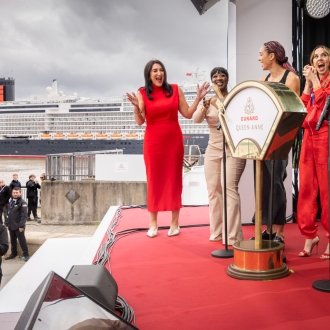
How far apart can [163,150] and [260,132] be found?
4.18ft

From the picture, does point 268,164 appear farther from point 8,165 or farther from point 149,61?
point 8,165

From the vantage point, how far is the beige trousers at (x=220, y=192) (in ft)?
10.6

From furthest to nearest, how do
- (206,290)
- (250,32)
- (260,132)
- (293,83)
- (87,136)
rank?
(87,136) → (250,32) → (293,83) → (260,132) → (206,290)

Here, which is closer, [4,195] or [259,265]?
[259,265]

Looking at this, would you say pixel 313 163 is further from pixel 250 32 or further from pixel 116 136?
pixel 116 136

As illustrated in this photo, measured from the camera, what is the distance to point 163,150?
141 inches

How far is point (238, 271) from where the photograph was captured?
247 centimetres

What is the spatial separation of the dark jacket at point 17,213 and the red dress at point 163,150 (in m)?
5.63

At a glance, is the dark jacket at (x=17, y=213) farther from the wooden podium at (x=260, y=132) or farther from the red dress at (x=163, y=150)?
the wooden podium at (x=260, y=132)

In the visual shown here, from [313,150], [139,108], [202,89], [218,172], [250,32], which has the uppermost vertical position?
[250,32]

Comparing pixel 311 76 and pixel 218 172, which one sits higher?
pixel 311 76

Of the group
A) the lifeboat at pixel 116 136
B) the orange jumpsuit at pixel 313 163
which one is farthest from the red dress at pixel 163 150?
the lifeboat at pixel 116 136

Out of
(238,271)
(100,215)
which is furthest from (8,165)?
(238,271)

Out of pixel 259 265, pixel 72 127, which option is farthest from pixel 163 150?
pixel 72 127
